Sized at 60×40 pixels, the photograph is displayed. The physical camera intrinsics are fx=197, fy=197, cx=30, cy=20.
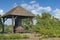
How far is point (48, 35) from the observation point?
2358cm

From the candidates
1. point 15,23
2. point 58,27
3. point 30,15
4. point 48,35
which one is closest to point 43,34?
point 48,35

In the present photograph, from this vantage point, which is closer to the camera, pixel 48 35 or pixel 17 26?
pixel 48 35

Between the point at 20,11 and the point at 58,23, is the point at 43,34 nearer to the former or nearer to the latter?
the point at 58,23

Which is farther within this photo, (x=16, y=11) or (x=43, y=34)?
(x=16, y=11)

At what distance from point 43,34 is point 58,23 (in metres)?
4.11

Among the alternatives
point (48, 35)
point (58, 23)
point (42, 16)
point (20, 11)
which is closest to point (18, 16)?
point (20, 11)

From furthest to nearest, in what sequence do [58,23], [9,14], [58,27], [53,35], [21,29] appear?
[21,29] < [9,14] < [58,23] < [58,27] < [53,35]

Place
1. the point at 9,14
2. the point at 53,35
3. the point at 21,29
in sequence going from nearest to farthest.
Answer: the point at 53,35, the point at 9,14, the point at 21,29

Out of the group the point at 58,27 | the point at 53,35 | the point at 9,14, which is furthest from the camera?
the point at 9,14

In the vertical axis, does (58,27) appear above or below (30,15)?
below

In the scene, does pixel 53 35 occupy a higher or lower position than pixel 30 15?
lower

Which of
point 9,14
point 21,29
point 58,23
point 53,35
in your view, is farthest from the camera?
point 21,29

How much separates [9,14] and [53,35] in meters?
8.73

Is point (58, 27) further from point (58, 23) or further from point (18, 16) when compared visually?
point (18, 16)
